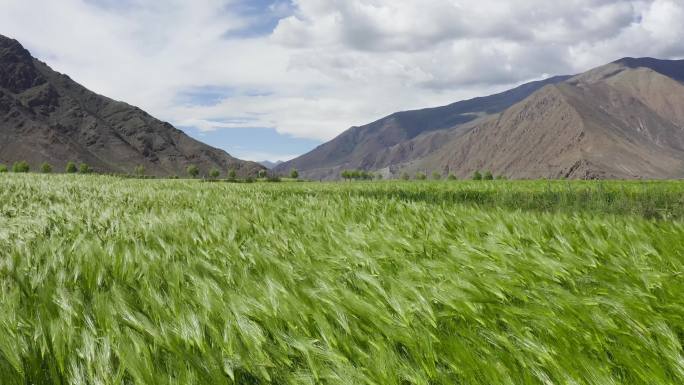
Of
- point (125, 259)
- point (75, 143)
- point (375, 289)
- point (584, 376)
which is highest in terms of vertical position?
point (75, 143)

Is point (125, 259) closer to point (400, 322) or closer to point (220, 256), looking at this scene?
point (220, 256)

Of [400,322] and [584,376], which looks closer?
[584,376]

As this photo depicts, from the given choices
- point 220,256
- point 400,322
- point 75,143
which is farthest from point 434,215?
point 75,143

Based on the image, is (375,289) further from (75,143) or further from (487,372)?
(75,143)

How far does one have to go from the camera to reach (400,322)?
130 centimetres

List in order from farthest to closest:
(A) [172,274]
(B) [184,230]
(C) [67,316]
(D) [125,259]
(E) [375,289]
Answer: (B) [184,230], (D) [125,259], (A) [172,274], (E) [375,289], (C) [67,316]

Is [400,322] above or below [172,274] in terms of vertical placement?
below

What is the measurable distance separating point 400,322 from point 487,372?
301mm

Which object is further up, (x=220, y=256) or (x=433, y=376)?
(x=220, y=256)

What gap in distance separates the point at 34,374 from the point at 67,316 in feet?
0.60

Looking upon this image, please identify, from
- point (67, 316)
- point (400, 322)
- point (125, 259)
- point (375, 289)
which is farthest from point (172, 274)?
point (400, 322)

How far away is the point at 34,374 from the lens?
1048 millimetres

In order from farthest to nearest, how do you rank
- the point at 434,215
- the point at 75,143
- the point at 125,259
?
the point at 75,143 → the point at 434,215 → the point at 125,259

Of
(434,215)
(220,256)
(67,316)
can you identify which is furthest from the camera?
(434,215)
